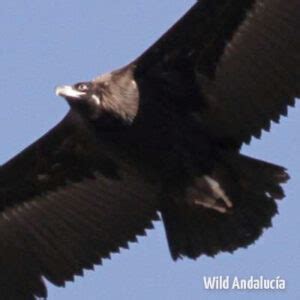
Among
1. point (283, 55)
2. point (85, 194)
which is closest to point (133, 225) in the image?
point (85, 194)

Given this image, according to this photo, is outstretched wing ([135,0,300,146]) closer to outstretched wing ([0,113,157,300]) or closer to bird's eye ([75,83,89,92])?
bird's eye ([75,83,89,92])

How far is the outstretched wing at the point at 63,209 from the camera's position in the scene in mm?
16094

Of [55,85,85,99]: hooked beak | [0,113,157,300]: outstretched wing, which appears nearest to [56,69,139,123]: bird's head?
[55,85,85,99]: hooked beak

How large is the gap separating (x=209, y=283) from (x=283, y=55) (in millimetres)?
1906

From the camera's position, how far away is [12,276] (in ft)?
54.0

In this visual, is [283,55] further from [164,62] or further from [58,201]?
[58,201]

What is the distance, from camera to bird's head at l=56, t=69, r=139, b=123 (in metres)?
15.3

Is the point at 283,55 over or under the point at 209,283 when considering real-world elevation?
over

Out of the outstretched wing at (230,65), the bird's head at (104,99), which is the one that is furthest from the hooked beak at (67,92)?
the outstretched wing at (230,65)

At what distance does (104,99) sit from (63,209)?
148 cm

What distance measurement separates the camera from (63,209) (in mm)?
16500

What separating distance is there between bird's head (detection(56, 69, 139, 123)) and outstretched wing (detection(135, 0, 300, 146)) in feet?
0.56

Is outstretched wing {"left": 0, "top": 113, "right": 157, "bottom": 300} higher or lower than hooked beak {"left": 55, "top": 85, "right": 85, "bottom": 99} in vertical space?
lower

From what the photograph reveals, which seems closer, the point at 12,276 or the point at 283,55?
the point at 283,55
